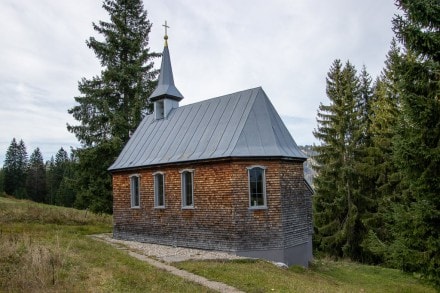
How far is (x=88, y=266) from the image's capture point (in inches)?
370

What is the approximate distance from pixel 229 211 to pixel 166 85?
9922mm

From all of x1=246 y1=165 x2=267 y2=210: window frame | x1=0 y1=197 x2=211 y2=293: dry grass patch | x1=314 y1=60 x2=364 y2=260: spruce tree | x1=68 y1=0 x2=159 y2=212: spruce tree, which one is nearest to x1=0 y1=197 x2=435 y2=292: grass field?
x1=0 y1=197 x2=211 y2=293: dry grass patch

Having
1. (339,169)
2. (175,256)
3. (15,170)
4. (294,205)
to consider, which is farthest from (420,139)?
(15,170)

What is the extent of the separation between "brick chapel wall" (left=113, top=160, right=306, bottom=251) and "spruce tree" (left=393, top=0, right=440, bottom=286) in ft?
17.0

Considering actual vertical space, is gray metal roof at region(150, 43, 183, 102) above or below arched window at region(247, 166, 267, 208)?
above

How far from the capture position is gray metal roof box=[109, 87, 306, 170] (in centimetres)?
1455

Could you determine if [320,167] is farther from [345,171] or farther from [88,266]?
[88,266]

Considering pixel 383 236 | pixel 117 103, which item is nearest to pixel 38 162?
pixel 117 103

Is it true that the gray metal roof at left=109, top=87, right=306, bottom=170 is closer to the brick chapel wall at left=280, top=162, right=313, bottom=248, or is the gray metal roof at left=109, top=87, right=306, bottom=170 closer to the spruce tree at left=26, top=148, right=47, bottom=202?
the brick chapel wall at left=280, top=162, right=313, bottom=248

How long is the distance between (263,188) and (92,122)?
1668 centimetres

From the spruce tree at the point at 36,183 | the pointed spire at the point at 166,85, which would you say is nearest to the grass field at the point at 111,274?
the pointed spire at the point at 166,85

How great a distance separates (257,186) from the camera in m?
14.2

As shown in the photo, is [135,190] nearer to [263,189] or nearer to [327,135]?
[263,189]

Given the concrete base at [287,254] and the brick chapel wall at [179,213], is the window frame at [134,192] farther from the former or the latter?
the concrete base at [287,254]
